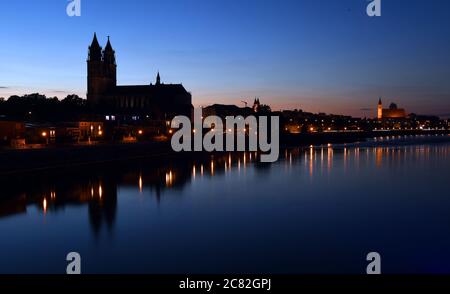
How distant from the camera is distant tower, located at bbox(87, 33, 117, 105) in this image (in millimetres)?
109000

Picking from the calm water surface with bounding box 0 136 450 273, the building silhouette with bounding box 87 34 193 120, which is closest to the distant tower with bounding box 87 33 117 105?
the building silhouette with bounding box 87 34 193 120

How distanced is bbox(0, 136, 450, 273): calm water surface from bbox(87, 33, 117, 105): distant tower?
7596cm

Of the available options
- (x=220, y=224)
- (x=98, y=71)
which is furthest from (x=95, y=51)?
(x=220, y=224)

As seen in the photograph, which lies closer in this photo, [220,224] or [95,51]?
[220,224]

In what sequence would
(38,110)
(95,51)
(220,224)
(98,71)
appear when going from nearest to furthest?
(220,224) → (38,110) → (95,51) → (98,71)

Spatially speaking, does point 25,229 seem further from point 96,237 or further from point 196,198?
point 196,198

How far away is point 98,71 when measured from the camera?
109438mm

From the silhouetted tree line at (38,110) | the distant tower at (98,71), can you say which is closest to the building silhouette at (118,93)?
the distant tower at (98,71)

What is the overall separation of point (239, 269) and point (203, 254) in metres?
1.89

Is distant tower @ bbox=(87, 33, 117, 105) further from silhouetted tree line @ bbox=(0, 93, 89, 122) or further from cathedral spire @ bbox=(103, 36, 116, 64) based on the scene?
silhouetted tree line @ bbox=(0, 93, 89, 122)

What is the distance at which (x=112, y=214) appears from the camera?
2164cm

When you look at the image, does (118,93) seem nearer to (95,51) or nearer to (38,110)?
(95,51)

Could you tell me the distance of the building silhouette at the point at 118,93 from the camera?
334 ft

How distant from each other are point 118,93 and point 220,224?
93330 millimetres
